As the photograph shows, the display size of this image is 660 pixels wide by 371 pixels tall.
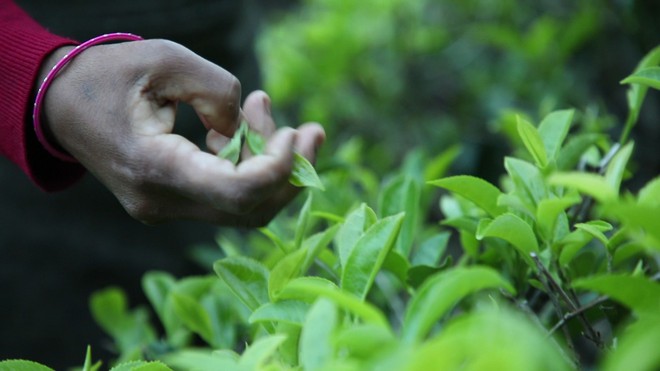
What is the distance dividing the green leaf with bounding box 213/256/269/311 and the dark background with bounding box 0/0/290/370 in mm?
1167

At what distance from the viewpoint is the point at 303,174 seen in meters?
0.87

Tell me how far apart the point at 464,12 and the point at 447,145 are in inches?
23.1

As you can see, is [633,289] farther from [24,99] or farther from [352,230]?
[24,99]

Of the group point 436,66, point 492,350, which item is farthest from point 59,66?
point 436,66

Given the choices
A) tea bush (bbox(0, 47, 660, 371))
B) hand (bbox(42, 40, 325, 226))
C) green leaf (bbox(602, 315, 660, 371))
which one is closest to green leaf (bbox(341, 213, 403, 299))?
tea bush (bbox(0, 47, 660, 371))

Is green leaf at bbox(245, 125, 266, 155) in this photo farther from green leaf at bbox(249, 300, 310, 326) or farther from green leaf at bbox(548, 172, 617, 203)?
green leaf at bbox(548, 172, 617, 203)

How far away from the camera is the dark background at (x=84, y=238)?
6.44ft

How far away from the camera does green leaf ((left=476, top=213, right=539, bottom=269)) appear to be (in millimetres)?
807

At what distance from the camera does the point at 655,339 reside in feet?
1.68

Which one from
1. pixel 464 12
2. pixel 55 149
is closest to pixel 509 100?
pixel 464 12

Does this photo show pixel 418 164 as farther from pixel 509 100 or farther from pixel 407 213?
pixel 509 100

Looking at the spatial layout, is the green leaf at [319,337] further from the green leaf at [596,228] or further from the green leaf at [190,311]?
the green leaf at [190,311]

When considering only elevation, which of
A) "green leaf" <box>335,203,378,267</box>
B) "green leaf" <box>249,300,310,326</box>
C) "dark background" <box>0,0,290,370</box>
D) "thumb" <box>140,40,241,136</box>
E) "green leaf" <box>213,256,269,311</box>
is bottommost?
"dark background" <box>0,0,290,370</box>

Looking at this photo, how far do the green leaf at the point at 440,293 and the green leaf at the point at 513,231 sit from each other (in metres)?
0.17
